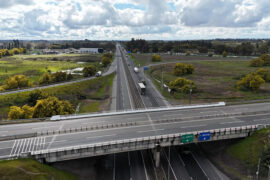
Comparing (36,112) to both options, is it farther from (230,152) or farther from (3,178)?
(230,152)

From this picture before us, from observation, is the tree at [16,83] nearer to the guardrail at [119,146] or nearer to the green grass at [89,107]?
the green grass at [89,107]

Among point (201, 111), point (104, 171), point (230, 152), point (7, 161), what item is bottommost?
point (104, 171)

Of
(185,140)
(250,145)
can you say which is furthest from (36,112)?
(250,145)

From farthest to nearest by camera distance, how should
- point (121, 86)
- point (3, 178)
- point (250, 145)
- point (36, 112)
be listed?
point (121, 86)
point (36, 112)
point (250, 145)
point (3, 178)

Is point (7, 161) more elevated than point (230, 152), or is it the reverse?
point (7, 161)

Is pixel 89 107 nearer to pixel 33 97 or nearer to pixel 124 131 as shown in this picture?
pixel 33 97

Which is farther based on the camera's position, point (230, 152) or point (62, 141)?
point (230, 152)
